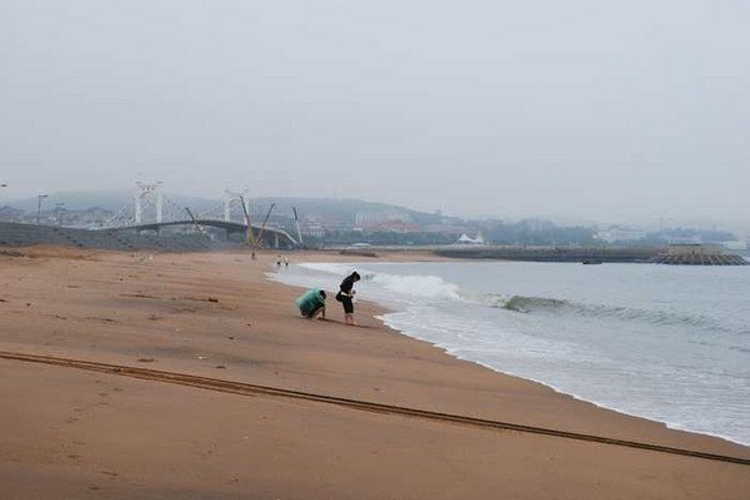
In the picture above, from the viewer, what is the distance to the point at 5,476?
4164 millimetres

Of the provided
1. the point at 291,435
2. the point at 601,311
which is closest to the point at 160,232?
the point at 601,311

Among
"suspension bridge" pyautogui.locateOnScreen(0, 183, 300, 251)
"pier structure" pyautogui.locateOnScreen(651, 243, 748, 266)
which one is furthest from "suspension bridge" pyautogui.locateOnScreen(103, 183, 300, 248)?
"pier structure" pyautogui.locateOnScreen(651, 243, 748, 266)

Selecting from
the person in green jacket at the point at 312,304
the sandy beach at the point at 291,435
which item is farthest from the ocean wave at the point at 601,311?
the sandy beach at the point at 291,435

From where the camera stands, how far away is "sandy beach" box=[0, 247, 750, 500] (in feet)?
15.2

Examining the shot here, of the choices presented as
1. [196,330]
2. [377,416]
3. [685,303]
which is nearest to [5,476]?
[377,416]

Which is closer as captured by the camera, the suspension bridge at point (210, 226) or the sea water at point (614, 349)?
the sea water at point (614, 349)

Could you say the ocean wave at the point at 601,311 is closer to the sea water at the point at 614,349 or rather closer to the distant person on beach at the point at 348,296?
the sea water at the point at 614,349

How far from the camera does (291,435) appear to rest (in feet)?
19.0

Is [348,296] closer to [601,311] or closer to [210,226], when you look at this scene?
[601,311]

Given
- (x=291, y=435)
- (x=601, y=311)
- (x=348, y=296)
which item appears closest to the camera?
(x=291, y=435)

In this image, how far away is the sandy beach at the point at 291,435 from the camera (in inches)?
182

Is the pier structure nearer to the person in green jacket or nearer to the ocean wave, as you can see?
the ocean wave

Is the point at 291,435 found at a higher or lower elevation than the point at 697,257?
lower

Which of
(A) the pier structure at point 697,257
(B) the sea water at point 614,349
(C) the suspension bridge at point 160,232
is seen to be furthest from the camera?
(A) the pier structure at point 697,257
